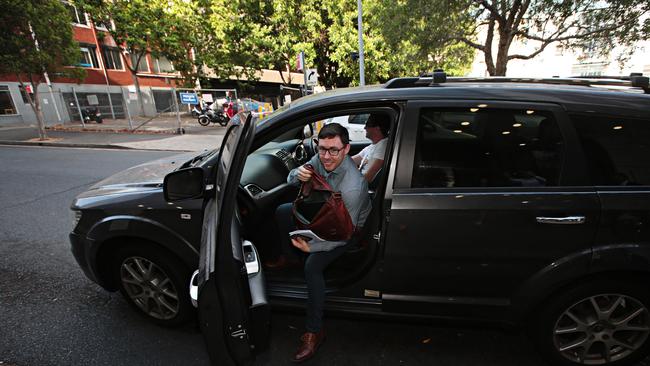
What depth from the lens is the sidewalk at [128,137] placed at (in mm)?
11734

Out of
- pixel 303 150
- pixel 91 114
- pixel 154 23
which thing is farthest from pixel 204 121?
pixel 303 150

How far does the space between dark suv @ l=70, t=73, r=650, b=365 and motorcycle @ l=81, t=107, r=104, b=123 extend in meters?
20.3

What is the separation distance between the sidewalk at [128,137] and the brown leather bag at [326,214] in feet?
30.4

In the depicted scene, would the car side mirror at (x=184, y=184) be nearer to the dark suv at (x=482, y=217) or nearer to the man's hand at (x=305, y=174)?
the dark suv at (x=482, y=217)

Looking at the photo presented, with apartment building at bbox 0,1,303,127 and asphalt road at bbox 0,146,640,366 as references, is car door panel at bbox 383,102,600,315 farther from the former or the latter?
apartment building at bbox 0,1,303,127

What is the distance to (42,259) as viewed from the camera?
3590 millimetres

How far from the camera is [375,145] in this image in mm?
2934

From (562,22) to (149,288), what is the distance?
536 inches

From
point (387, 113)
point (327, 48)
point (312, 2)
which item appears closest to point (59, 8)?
point (312, 2)

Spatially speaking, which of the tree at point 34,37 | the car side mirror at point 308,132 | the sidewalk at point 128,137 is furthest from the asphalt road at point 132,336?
the tree at point 34,37

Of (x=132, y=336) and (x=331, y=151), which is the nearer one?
(x=331, y=151)

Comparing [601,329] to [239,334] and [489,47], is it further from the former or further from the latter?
[489,47]

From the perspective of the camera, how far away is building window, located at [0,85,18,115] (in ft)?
60.1

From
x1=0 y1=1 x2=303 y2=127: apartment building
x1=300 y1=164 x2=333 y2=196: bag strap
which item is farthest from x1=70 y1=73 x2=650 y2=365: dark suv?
x1=0 y1=1 x2=303 y2=127: apartment building
